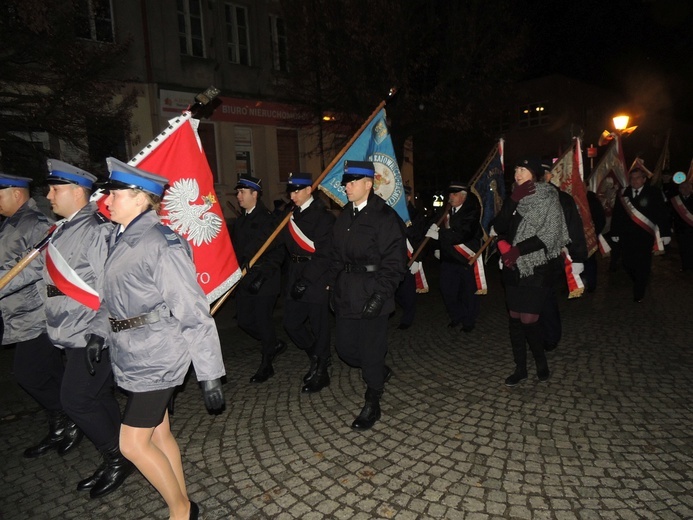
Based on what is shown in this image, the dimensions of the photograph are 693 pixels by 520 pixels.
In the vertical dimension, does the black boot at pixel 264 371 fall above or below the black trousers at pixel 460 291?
below

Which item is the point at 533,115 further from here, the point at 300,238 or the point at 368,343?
the point at 368,343

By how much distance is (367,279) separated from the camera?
13.4 feet

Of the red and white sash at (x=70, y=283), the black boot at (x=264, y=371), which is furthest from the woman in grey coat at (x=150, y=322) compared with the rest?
the black boot at (x=264, y=371)

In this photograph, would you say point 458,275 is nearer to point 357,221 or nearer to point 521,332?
point 521,332

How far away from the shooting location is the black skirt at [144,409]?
265 cm

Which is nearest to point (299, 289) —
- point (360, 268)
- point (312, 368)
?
point (312, 368)

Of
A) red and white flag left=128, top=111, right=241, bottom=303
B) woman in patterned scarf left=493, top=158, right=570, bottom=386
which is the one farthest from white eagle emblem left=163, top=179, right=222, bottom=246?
woman in patterned scarf left=493, top=158, right=570, bottom=386

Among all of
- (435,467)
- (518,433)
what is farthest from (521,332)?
(435,467)

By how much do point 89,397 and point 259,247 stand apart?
2.48 m

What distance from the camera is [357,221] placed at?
4176mm

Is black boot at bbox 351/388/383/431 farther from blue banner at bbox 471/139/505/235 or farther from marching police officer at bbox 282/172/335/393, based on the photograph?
blue banner at bbox 471/139/505/235

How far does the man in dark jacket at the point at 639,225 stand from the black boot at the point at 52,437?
27.4 feet

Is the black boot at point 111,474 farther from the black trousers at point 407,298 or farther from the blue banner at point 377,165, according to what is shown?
the black trousers at point 407,298

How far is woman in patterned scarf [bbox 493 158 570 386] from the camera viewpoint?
15.4 feet
